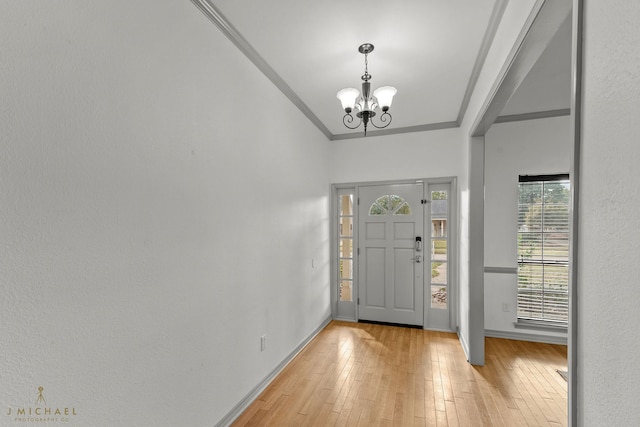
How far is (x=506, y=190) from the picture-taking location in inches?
140

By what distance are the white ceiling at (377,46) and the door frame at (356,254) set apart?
1.11 m

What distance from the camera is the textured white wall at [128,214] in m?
0.98

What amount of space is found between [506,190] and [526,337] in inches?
70.9

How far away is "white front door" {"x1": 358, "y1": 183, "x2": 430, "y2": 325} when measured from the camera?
13.1 feet

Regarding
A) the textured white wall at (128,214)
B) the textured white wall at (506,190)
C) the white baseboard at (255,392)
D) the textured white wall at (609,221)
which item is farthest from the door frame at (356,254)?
the textured white wall at (609,221)

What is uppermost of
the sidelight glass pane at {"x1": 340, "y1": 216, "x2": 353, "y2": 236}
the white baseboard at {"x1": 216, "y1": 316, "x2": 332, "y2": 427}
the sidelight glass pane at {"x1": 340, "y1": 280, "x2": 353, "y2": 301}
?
the sidelight glass pane at {"x1": 340, "y1": 216, "x2": 353, "y2": 236}

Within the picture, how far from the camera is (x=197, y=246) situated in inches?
68.5

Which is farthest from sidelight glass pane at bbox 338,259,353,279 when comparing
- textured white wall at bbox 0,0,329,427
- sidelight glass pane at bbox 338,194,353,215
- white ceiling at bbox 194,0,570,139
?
white ceiling at bbox 194,0,570,139

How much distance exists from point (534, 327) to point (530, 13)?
3.54m

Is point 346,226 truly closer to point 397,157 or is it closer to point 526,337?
point 397,157

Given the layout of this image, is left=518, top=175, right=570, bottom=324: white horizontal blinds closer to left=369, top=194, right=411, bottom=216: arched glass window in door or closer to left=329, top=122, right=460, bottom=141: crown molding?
left=329, top=122, right=460, bottom=141: crown molding

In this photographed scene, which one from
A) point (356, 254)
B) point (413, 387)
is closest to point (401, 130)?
point (356, 254)

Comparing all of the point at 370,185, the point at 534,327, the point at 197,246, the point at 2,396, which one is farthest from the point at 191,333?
the point at 534,327

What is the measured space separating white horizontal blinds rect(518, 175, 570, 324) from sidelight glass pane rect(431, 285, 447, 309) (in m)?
0.85
